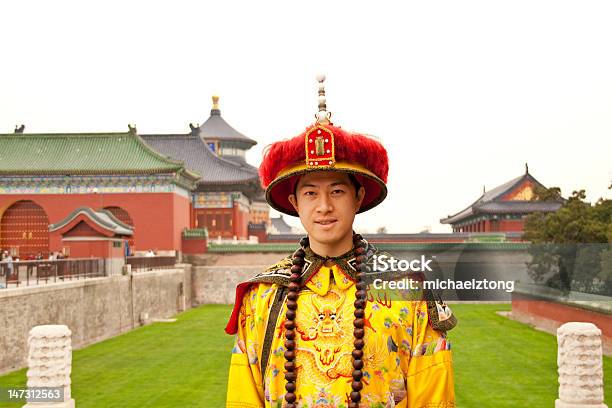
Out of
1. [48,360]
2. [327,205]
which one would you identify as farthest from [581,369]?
[327,205]

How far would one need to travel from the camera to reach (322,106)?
3309 millimetres

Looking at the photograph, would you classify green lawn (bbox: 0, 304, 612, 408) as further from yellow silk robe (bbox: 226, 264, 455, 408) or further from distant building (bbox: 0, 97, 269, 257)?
distant building (bbox: 0, 97, 269, 257)

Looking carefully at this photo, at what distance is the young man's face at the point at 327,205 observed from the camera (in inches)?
127

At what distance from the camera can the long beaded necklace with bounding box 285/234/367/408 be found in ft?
10.1

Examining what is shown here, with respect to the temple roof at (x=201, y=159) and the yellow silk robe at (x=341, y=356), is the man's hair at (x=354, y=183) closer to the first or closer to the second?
the yellow silk robe at (x=341, y=356)

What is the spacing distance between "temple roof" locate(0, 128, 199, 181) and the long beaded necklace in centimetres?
2599

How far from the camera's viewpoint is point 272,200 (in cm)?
353

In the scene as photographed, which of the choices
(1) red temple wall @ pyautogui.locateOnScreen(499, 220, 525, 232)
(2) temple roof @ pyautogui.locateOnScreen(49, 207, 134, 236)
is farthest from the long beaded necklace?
(1) red temple wall @ pyautogui.locateOnScreen(499, 220, 525, 232)

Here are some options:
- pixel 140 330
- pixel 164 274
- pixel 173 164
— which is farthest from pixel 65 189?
pixel 140 330

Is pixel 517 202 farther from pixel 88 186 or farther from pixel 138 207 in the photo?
pixel 88 186

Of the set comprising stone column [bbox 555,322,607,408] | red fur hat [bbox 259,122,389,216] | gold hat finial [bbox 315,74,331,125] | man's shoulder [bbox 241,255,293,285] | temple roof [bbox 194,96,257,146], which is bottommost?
stone column [bbox 555,322,607,408]

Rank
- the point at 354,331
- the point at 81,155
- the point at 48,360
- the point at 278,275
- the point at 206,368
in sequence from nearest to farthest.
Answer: the point at 354,331
the point at 278,275
the point at 48,360
the point at 206,368
the point at 81,155

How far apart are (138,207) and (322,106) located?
87.5 feet

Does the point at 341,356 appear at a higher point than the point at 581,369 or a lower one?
higher
